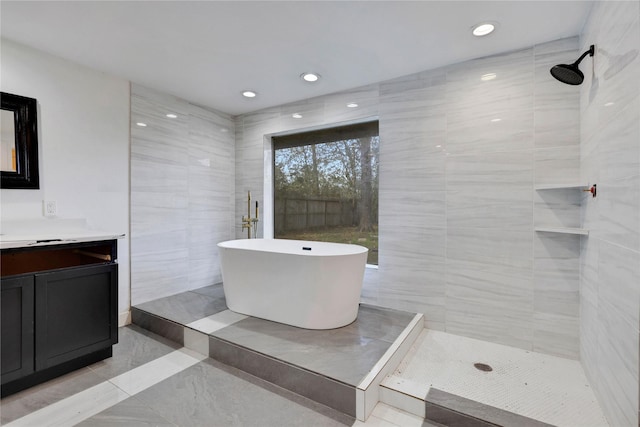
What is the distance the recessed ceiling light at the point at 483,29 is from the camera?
1978mm

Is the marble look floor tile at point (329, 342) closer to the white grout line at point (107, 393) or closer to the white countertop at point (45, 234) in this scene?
the white grout line at point (107, 393)

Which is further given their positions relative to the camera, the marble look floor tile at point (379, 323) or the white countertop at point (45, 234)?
the marble look floor tile at point (379, 323)

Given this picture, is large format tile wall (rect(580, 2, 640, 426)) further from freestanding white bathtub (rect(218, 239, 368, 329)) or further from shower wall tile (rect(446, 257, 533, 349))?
freestanding white bathtub (rect(218, 239, 368, 329))

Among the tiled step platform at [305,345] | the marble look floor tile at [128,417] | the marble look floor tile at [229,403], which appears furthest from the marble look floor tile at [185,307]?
the marble look floor tile at [128,417]

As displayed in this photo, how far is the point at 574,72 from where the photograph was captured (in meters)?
1.78

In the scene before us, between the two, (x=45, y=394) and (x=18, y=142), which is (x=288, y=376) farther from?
(x=18, y=142)

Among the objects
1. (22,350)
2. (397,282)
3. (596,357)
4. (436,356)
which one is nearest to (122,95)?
(22,350)

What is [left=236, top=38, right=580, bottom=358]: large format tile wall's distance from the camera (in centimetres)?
214

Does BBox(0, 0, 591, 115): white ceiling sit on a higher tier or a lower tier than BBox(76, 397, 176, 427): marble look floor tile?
higher

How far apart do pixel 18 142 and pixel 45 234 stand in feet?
2.30

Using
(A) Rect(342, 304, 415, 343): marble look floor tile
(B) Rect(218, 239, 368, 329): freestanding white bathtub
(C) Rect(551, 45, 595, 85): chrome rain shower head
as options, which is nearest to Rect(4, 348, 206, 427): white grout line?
(B) Rect(218, 239, 368, 329): freestanding white bathtub

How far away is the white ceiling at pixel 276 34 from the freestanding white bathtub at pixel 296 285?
1.58 meters

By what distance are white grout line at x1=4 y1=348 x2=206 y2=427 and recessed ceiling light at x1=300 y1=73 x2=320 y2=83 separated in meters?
2.52

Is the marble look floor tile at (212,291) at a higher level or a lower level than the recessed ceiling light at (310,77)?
lower
